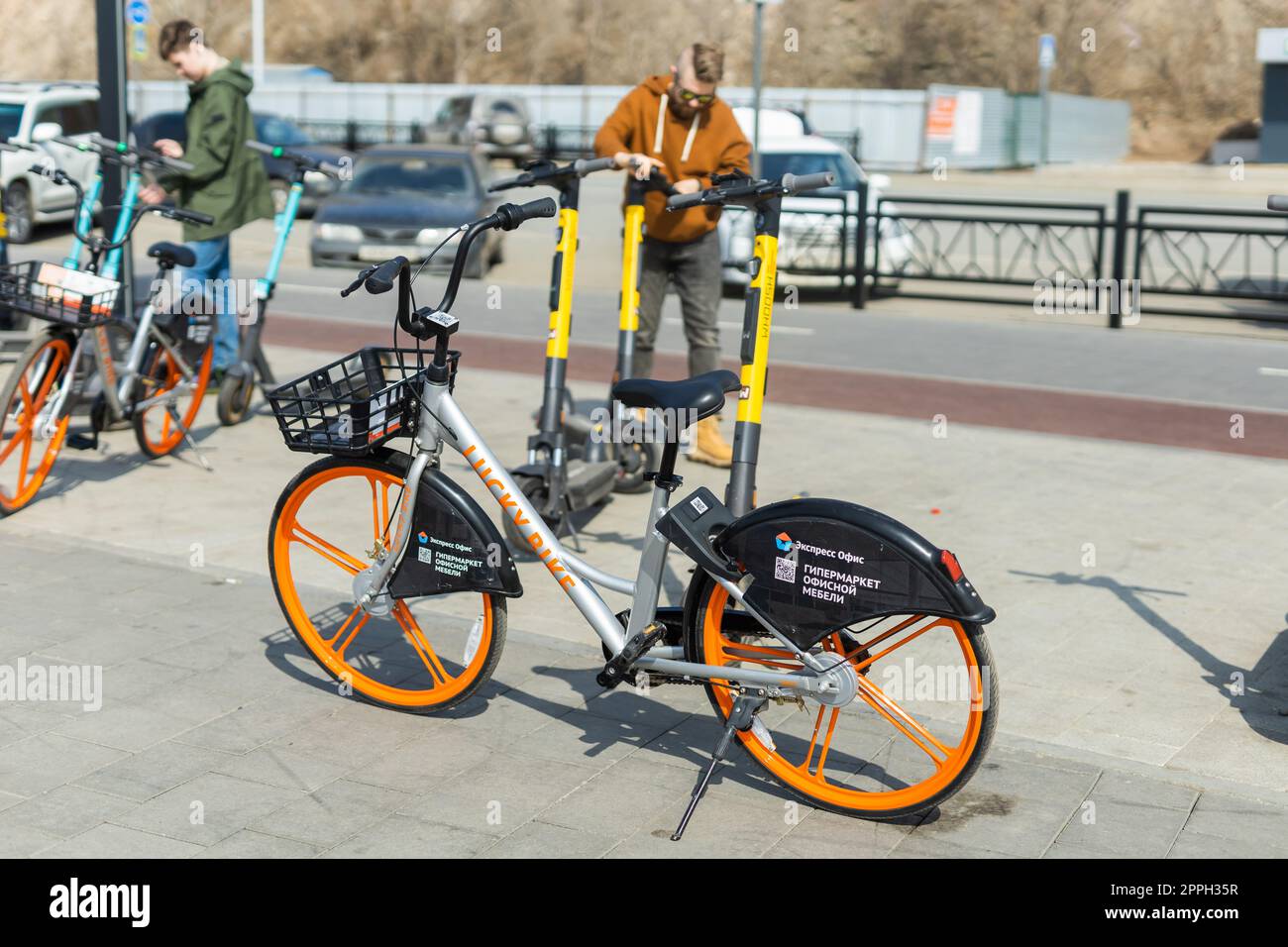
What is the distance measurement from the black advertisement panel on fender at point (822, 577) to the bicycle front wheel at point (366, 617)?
863 mm

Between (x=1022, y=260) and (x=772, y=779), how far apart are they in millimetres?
16880

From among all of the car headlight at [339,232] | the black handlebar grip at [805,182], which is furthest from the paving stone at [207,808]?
the car headlight at [339,232]

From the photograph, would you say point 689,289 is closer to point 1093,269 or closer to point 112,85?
point 112,85

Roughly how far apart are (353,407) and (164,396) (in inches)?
138

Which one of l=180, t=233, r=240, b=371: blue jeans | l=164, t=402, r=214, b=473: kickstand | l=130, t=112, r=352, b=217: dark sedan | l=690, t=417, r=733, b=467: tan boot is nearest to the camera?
l=164, t=402, r=214, b=473: kickstand

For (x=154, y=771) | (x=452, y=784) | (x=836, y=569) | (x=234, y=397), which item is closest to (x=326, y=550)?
(x=154, y=771)

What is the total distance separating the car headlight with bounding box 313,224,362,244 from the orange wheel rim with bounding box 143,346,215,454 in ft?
30.9

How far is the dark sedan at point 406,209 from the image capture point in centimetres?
1745

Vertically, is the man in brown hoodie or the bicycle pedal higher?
the man in brown hoodie

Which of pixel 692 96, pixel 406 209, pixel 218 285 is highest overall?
pixel 692 96

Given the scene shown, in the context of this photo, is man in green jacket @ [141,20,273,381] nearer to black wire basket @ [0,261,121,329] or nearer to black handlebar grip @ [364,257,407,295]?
black wire basket @ [0,261,121,329]

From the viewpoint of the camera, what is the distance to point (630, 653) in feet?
14.6

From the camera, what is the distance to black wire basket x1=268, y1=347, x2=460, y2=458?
183 inches

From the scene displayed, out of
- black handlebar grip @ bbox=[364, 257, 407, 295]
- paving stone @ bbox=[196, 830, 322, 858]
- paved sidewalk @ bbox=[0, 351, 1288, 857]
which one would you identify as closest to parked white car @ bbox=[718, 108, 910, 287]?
paved sidewalk @ bbox=[0, 351, 1288, 857]
